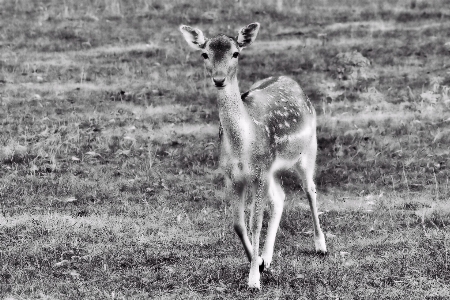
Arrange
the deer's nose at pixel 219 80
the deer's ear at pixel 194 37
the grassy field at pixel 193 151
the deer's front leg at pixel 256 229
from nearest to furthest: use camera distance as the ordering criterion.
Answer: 1. the deer's nose at pixel 219 80
2. the deer's front leg at pixel 256 229
3. the deer's ear at pixel 194 37
4. the grassy field at pixel 193 151

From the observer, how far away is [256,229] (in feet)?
26.0

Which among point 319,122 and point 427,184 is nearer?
point 427,184

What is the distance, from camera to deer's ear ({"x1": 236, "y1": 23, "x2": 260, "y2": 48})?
318 inches

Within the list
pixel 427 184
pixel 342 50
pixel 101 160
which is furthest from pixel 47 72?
pixel 427 184

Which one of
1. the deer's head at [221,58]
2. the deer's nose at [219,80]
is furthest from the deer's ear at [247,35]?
the deer's nose at [219,80]

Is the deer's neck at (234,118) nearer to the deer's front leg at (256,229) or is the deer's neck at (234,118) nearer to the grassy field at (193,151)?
the deer's front leg at (256,229)

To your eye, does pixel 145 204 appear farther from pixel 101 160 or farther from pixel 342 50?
pixel 342 50

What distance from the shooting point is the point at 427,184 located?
40.2ft

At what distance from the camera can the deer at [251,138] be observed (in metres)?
7.63

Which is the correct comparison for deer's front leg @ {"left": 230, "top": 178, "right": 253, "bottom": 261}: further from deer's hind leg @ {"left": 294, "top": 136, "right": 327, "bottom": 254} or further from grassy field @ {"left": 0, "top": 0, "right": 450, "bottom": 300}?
deer's hind leg @ {"left": 294, "top": 136, "right": 327, "bottom": 254}

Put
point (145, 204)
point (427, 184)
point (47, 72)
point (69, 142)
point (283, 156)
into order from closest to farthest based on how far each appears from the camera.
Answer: point (283, 156)
point (145, 204)
point (427, 184)
point (69, 142)
point (47, 72)

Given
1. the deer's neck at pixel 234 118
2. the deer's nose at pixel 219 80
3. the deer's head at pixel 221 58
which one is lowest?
the deer's neck at pixel 234 118

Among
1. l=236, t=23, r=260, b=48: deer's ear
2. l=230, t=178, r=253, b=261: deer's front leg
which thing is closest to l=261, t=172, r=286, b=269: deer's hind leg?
l=230, t=178, r=253, b=261: deer's front leg

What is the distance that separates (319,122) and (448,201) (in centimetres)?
447
